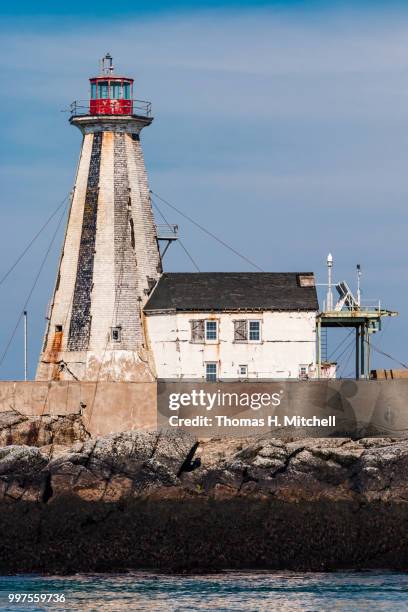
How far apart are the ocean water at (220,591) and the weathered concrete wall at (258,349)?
1870 centimetres

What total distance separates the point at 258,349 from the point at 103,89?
35.2 feet

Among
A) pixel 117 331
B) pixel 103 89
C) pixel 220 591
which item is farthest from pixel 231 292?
pixel 220 591

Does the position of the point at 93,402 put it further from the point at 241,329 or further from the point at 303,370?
the point at 303,370

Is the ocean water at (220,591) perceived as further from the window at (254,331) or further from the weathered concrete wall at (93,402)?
the window at (254,331)

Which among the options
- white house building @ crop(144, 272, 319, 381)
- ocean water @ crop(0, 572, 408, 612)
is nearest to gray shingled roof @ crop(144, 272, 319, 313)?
white house building @ crop(144, 272, 319, 381)

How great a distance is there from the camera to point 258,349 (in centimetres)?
5888

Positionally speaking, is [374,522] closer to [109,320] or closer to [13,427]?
[13,427]

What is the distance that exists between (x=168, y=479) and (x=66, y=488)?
2715 millimetres

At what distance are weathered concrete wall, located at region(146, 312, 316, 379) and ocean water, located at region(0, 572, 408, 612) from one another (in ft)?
61.3

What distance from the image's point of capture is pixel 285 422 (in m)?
52.3

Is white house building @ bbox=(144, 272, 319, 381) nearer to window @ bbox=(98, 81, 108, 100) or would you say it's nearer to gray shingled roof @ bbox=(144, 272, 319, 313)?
gray shingled roof @ bbox=(144, 272, 319, 313)

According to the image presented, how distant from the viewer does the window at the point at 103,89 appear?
61.9m

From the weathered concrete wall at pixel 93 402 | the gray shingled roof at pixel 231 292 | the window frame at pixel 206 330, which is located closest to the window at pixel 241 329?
the gray shingled roof at pixel 231 292

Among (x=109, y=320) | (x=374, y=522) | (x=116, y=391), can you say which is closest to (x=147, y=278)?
(x=109, y=320)
